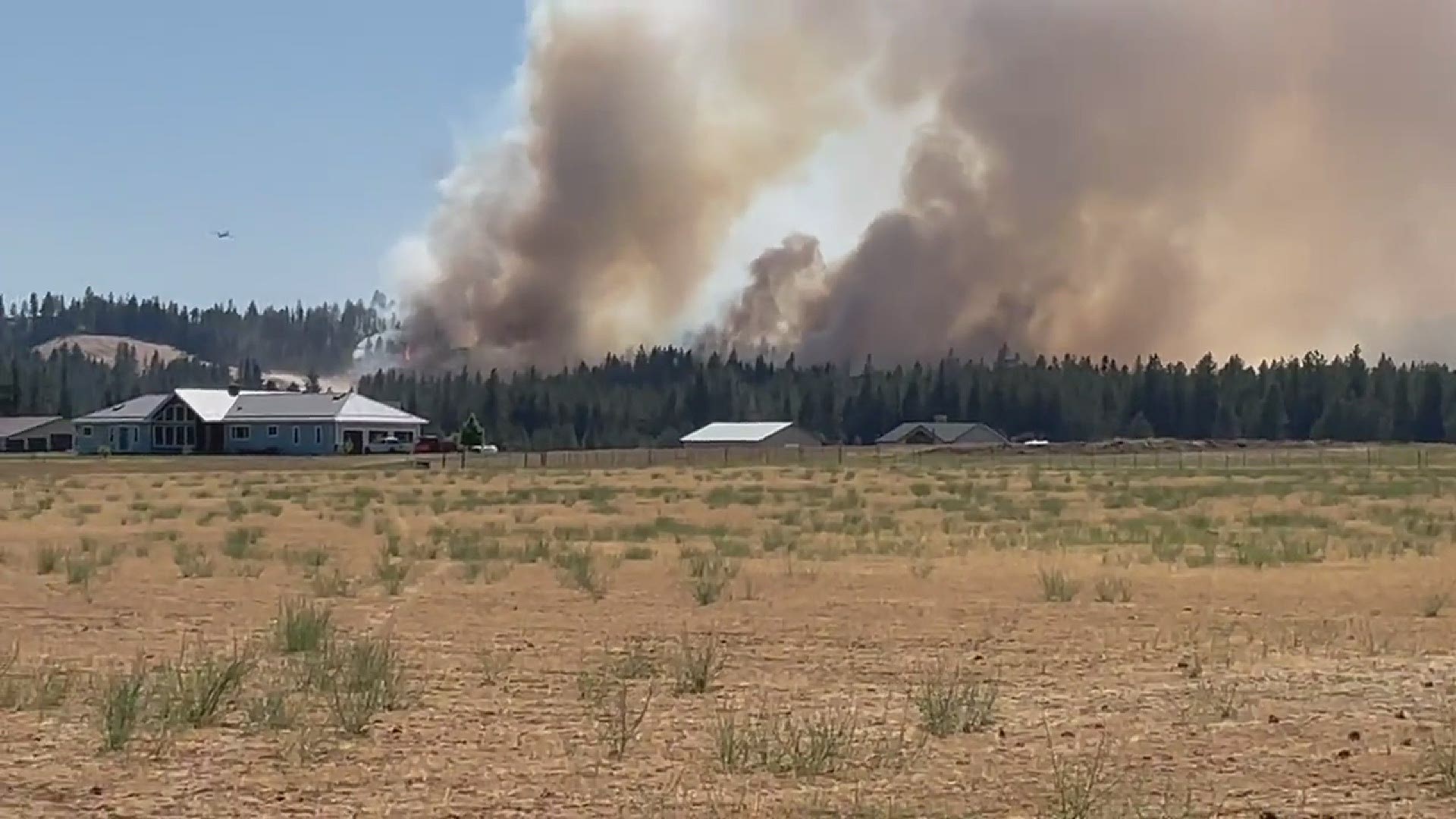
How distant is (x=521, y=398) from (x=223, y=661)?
139 meters

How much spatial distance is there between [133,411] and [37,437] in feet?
57.2

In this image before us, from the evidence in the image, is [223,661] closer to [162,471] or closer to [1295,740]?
[1295,740]

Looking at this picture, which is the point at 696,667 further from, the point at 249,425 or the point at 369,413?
the point at 249,425

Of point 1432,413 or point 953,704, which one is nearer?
point 953,704

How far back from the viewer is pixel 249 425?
119m

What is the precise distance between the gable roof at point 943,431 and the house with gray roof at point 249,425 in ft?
130

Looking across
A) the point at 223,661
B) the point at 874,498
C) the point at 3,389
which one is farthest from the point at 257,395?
the point at 223,661

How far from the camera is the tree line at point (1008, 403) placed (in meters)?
150

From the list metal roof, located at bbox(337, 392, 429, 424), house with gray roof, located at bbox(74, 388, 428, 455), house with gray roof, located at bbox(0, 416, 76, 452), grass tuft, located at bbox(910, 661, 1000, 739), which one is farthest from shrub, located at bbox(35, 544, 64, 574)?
house with gray roof, located at bbox(0, 416, 76, 452)

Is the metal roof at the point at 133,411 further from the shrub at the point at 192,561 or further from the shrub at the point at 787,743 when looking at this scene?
the shrub at the point at 787,743

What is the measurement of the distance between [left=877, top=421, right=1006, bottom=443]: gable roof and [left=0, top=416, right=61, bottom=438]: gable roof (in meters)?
64.1

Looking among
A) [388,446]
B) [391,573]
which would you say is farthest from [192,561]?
[388,446]

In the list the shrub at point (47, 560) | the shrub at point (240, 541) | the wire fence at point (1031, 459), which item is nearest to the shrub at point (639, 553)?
the shrub at point (240, 541)

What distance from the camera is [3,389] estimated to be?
157250 mm
